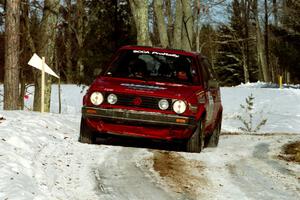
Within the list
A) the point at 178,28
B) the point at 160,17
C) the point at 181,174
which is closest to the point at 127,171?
the point at 181,174

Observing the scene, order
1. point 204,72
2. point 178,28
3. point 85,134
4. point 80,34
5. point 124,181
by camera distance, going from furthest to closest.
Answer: point 80,34 < point 178,28 < point 204,72 < point 85,134 < point 124,181

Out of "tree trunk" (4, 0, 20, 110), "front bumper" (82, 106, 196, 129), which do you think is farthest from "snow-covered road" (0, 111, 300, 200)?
"tree trunk" (4, 0, 20, 110)

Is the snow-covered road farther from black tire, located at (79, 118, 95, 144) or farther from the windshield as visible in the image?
the windshield

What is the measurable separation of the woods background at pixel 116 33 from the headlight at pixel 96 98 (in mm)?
959

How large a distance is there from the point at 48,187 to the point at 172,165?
2.08 m

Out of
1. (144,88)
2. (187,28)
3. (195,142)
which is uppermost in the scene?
(187,28)

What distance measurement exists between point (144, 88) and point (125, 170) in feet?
5.87

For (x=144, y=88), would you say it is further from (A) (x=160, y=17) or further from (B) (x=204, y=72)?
(A) (x=160, y=17)

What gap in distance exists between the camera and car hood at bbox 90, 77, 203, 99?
778 cm

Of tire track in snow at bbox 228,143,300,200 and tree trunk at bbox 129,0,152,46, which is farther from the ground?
tree trunk at bbox 129,0,152,46

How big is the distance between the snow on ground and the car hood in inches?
33.9

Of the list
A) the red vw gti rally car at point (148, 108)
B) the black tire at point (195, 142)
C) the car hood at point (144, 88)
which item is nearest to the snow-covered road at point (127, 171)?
the black tire at point (195, 142)

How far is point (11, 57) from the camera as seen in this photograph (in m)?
13.9

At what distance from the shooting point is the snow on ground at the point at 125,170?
529 cm
